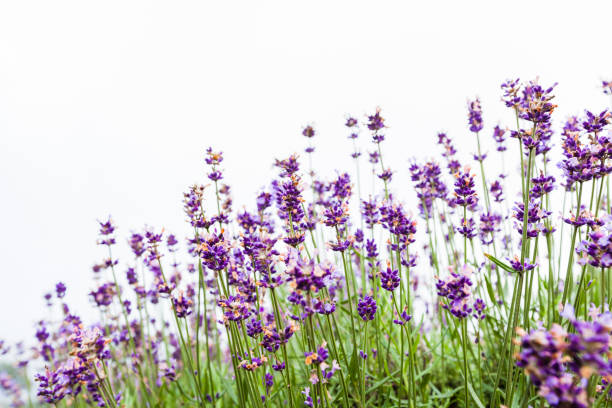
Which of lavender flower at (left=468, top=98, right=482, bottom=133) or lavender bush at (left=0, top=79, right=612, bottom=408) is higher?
lavender flower at (left=468, top=98, right=482, bottom=133)

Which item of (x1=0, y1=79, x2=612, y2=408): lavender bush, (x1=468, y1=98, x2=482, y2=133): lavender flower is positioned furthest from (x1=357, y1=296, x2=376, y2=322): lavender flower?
(x1=468, y1=98, x2=482, y2=133): lavender flower

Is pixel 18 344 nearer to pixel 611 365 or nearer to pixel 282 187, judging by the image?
pixel 282 187

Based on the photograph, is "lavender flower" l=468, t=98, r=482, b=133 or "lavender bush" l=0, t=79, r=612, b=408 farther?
"lavender flower" l=468, t=98, r=482, b=133

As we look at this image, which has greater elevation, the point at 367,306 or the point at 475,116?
the point at 475,116

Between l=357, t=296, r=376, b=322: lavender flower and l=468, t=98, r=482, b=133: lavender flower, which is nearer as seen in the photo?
l=357, t=296, r=376, b=322: lavender flower

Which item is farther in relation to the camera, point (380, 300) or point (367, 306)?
point (380, 300)

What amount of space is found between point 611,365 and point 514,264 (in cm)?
84

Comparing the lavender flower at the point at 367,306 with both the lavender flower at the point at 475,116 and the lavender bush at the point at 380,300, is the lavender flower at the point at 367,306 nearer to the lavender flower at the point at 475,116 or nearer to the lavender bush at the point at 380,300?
the lavender bush at the point at 380,300

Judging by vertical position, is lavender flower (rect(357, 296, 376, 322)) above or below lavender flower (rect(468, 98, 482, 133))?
below

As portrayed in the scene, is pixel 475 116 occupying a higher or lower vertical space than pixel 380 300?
higher

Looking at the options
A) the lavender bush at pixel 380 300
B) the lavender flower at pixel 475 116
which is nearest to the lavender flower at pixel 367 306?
the lavender bush at pixel 380 300

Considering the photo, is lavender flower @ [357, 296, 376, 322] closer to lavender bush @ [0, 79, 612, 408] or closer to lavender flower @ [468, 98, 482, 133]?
lavender bush @ [0, 79, 612, 408]

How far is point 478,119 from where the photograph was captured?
3166 millimetres

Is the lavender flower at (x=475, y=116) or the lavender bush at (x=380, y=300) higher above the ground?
the lavender flower at (x=475, y=116)
